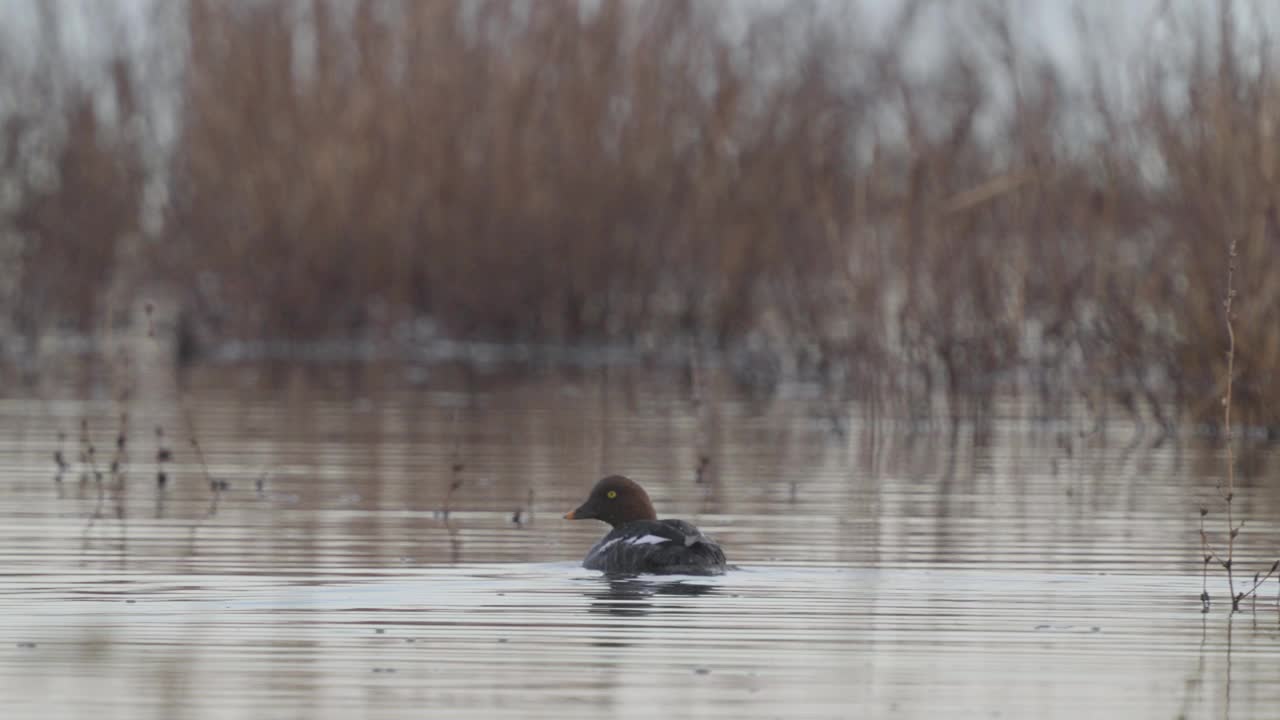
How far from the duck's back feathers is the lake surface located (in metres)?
0.12

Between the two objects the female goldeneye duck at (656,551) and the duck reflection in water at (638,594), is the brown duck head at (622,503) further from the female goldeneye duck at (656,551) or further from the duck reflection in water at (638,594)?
the duck reflection in water at (638,594)

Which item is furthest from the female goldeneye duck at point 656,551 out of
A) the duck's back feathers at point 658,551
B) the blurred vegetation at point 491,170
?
the blurred vegetation at point 491,170

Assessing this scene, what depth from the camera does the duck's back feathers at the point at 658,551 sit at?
29.5 feet

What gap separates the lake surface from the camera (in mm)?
6559

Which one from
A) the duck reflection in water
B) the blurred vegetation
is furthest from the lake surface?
the blurred vegetation

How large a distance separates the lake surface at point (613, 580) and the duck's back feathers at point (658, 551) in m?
0.12

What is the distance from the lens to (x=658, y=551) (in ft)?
30.1

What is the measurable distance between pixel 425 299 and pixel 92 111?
3175 mm

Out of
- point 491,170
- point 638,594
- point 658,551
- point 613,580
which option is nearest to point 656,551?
point 658,551

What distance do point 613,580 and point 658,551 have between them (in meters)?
0.24

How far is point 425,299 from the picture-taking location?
76.2 ft

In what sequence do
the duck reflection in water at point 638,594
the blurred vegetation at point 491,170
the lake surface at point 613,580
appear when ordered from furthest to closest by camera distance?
1. the blurred vegetation at point 491,170
2. the duck reflection in water at point 638,594
3. the lake surface at point 613,580

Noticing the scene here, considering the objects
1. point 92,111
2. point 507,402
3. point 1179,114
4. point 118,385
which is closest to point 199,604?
point 1179,114

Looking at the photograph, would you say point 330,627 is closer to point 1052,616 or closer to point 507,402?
point 1052,616
